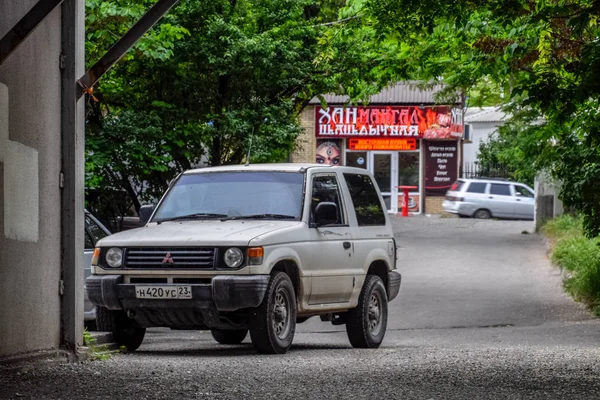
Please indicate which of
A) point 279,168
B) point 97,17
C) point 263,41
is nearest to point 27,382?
point 279,168

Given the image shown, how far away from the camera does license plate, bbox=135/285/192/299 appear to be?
10.3m

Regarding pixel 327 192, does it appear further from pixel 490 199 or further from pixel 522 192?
pixel 522 192

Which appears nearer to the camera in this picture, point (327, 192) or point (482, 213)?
point (327, 192)

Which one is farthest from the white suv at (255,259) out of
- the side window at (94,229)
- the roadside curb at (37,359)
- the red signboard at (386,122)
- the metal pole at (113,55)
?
the red signboard at (386,122)

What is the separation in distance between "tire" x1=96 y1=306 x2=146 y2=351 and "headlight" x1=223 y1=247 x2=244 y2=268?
1.39 meters

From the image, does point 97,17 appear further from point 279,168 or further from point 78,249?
point 78,249

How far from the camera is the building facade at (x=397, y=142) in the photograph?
47.7 m

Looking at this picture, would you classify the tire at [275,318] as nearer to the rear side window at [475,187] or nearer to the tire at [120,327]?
the tire at [120,327]

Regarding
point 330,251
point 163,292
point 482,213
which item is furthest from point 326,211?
point 482,213

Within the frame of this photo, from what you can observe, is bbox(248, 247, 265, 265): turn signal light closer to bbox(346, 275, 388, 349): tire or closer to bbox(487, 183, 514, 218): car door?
bbox(346, 275, 388, 349): tire

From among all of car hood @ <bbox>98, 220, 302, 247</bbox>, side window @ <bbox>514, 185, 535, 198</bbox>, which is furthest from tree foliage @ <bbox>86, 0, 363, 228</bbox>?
side window @ <bbox>514, 185, 535, 198</bbox>

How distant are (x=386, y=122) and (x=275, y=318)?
1479 inches

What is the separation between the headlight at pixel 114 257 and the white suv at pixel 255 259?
0.04ft

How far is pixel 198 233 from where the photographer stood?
419 inches
